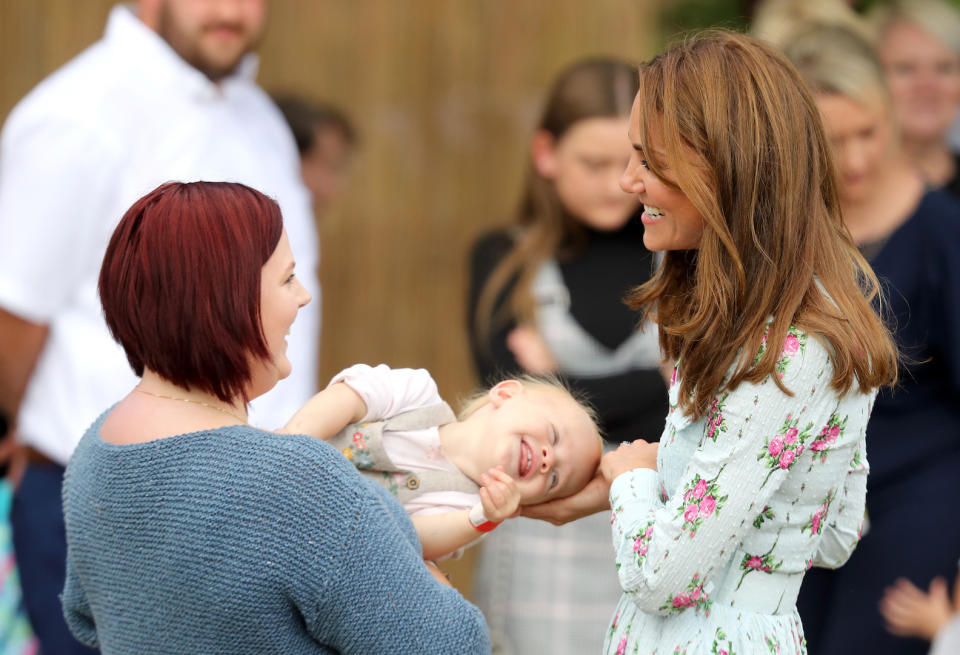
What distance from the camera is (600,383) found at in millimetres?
2938

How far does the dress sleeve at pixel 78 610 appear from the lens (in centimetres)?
178

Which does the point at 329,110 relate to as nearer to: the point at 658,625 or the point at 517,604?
the point at 517,604

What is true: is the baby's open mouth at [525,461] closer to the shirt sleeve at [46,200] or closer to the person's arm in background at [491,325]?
the person's arm in background at [491,325]

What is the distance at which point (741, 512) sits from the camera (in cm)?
157

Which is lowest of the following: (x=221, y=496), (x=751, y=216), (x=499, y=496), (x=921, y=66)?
(x=499, y=496)

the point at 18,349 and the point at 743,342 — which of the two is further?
the point at 18,349

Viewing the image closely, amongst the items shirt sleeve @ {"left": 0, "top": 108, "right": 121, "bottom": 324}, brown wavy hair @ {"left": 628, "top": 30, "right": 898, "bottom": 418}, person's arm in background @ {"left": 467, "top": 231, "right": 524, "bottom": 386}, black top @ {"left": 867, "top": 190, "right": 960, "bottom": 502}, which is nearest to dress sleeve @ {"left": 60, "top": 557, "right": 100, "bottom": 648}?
brown wavy hair @ {"left": 628, "top": 30, "right": 898, "bottom": 418}

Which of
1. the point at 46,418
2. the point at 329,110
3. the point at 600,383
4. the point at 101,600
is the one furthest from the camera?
the point at 329,110

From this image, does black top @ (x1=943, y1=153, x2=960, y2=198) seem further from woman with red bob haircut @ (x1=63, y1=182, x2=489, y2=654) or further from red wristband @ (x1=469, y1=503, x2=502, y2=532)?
woman with red bob haircut @ (x1=63, y1=182, x2=489, y2=654)

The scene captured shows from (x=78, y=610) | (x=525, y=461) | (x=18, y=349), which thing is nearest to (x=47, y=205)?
(x=18, y=349)

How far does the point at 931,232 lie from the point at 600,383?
93 centimetres

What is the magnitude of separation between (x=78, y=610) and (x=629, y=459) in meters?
0.88

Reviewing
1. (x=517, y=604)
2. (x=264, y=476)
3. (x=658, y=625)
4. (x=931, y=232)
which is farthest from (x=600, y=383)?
(x=264, y=476)

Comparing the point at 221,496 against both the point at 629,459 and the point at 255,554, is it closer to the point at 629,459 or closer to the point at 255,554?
the point at 255,554
